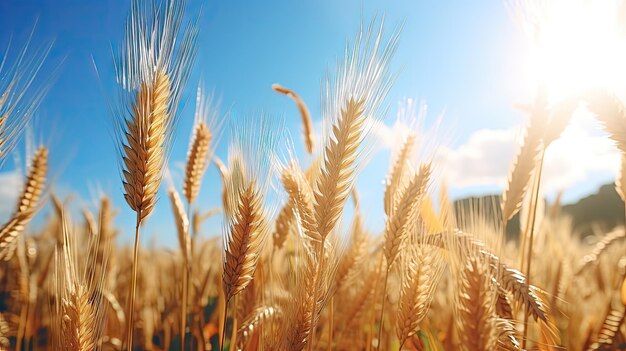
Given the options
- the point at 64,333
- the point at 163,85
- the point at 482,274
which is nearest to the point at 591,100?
the point at 482,274

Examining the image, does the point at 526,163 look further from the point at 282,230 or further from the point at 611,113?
the point at 282,230

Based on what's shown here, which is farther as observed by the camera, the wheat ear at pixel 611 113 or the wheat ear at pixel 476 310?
the wheat ear at pixel 611 113

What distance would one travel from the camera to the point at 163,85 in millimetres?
1512

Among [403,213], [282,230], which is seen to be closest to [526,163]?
[403,213]

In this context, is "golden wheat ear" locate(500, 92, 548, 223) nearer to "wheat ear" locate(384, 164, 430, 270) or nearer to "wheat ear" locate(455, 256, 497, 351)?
"wheat ear" locate(384, 164, 430, 270)

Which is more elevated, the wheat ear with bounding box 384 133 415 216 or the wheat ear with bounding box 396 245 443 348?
the wheat ear with bounding box 384 133 415 216

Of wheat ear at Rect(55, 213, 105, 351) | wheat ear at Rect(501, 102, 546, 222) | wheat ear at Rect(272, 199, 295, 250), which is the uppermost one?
wheat ear at Rect(501, 102, 546, 222)

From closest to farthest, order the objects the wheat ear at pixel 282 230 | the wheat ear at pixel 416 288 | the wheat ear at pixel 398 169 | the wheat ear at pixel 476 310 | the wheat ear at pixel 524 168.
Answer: the wheat ear at pixel 476 310
the wheat ear at pixel 416 288
the wheat ear at pixel 524 168
the wheat ear at pixel 398 169
the wheat ear at pixel 282 230

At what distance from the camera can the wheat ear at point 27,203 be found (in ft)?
5.56

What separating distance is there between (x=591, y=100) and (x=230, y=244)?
53.5 inches

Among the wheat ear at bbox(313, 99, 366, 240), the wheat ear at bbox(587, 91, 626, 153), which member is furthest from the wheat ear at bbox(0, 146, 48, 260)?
the wheat ear at bbox(587, 91, 626, 153)

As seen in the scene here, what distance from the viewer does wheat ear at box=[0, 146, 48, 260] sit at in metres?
1.69

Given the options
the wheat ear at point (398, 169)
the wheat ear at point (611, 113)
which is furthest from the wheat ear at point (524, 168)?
the wheat ear at point (398, 169)

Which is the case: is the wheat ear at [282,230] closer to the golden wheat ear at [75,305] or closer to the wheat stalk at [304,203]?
the wheat stalk at [304,203]
